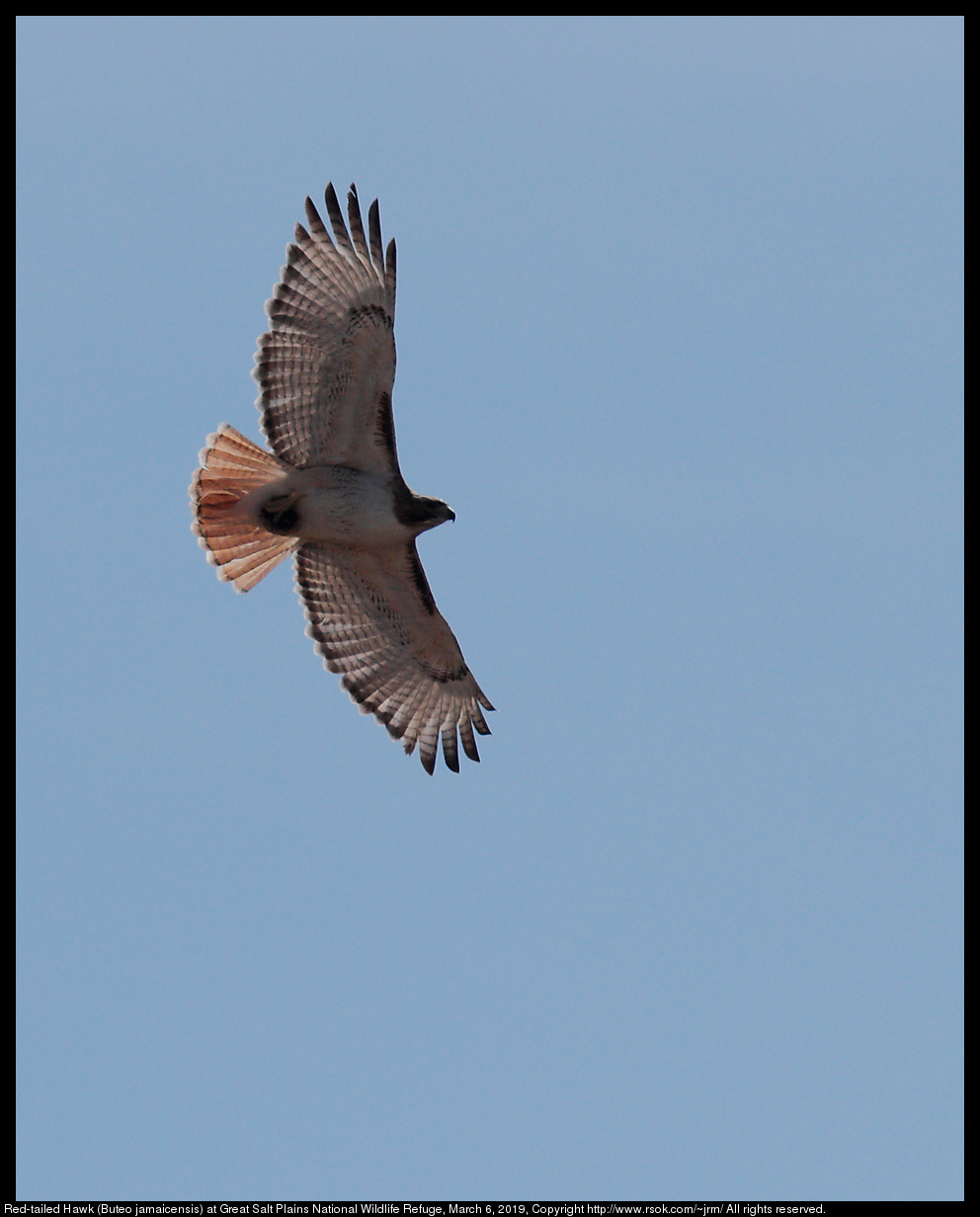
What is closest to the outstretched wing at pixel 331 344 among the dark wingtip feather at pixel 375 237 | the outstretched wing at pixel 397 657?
the dark wingtip feather at pixel 375 237

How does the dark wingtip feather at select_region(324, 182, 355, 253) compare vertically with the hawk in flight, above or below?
above

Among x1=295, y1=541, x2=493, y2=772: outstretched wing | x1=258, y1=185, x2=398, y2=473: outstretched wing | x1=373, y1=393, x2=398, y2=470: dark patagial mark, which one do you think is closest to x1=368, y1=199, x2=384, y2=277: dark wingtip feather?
x1=258, y1=185, x2=398, y2=473: outstretched wing

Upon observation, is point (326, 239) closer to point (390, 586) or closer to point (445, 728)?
point (390, 586)

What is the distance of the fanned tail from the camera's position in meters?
12.0

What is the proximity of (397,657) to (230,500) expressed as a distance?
191cm

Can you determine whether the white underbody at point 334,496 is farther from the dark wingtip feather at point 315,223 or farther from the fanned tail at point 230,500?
the dark wingtip feather at point 315,223

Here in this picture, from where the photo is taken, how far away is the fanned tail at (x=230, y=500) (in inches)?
473

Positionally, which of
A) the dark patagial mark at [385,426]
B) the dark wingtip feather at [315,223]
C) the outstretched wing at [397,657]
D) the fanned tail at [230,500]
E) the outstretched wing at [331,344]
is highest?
the dark wingtip feather at [315,223]

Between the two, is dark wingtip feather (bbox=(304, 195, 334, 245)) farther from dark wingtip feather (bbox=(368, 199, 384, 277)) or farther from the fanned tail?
the fanned tail

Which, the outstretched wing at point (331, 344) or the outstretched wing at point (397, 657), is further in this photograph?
the outstretched wing at point (397, 657)
